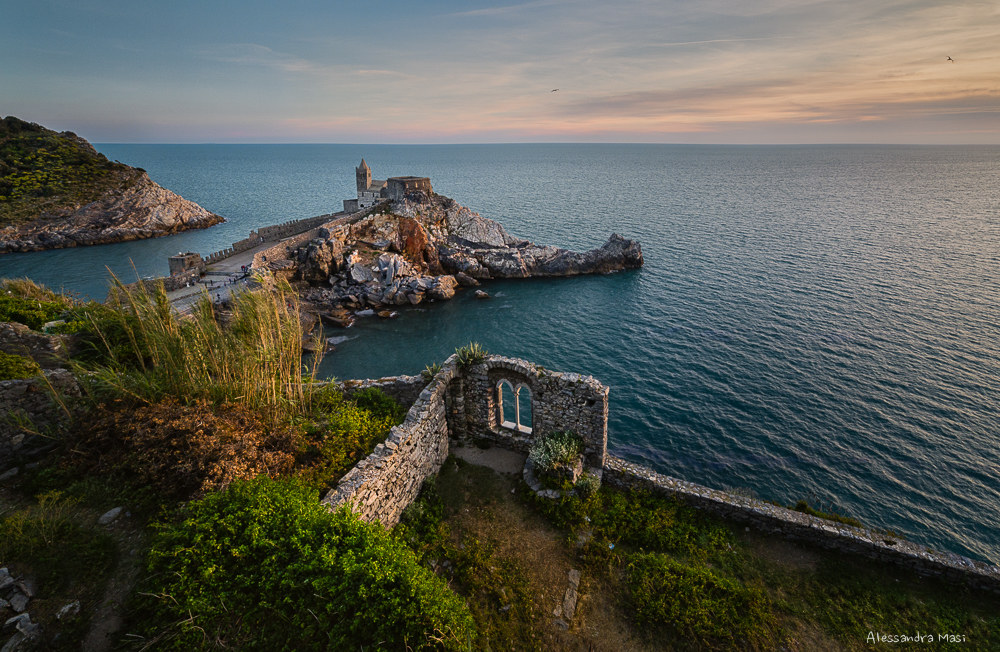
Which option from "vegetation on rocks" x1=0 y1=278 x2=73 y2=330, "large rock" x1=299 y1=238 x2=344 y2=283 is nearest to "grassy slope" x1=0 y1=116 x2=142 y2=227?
"large rock" x1=299 y1=238 x2=344 y2=283

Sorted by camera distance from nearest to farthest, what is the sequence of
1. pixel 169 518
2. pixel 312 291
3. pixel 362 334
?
pixel 169 518 < pixel 362 334 < pixel 312 291

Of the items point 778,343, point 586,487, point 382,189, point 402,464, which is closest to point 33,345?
point 402,464

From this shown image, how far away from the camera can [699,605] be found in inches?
398

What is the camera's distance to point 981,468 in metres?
19.5

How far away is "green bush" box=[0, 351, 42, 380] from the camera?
10828mm

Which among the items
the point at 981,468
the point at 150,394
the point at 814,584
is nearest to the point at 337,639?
the point at 150,394

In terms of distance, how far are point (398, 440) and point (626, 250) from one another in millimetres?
44695

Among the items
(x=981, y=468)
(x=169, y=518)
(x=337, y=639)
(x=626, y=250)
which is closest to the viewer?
(x=337, y=639)

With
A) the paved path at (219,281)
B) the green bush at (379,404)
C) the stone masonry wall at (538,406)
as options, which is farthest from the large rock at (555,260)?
the green bush at (379,404)

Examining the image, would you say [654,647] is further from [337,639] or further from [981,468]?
[981,468]

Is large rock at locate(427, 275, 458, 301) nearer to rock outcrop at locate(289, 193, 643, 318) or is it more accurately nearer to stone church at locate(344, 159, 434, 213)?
rock outcrop at locate(289, 193, 643, 318)

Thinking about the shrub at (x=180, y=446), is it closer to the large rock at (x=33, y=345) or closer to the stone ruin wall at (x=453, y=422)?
the stone ruin wall at (x=453, y=422)

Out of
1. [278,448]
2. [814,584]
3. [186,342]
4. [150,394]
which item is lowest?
[814,584]

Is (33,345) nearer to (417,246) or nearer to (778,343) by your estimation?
(417,246)
